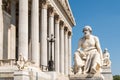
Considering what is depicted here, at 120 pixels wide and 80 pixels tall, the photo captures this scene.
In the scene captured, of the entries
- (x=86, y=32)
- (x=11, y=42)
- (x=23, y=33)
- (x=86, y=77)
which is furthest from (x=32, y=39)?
(x=86, y=77)

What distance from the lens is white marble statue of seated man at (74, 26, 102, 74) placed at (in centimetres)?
1786

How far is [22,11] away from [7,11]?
15.0 metres

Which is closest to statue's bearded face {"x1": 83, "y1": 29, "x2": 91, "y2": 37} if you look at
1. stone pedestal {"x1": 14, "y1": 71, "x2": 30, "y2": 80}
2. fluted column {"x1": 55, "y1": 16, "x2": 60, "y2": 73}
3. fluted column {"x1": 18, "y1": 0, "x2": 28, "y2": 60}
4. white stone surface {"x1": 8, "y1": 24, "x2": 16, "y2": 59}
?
stone pedestal {"x1": 14, "y1": 71, "x2": 30, "y2": 80}

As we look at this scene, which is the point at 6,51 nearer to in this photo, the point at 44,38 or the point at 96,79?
the point at 44,38

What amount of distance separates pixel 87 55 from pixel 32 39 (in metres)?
35.4

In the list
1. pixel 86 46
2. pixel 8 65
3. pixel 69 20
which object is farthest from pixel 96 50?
pixel 69 20

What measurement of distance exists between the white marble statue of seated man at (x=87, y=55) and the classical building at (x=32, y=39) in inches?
558

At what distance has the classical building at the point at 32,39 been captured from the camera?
39975 mm

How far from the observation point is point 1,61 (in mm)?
43719

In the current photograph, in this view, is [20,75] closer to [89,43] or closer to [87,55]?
[89,43]

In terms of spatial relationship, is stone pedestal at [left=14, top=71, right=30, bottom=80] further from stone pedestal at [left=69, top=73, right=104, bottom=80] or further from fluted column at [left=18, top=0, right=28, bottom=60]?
stone pedestal at [left=69, top=73, right=104, bottom=80]

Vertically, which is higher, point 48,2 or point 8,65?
point 48,2

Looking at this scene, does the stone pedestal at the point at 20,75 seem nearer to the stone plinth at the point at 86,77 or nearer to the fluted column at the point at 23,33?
the fluted column at the point at 23,33

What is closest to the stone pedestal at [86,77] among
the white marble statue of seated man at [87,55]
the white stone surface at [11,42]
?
the white marble statue of seated man at [87,55]
